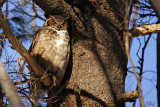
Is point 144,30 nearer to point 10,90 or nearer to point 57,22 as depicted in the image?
point 57,22

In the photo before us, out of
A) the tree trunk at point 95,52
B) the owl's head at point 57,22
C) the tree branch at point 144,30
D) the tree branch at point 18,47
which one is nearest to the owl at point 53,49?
the owl's head at point 57,22

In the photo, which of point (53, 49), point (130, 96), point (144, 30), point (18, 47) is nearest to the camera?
point (18, 47)

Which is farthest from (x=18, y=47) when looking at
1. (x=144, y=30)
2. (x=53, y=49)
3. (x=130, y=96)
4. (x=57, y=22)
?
(x=144, y=30)

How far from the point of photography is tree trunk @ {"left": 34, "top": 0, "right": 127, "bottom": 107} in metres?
2.32

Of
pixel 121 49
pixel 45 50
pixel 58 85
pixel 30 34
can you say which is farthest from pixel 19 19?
pixel 121 49

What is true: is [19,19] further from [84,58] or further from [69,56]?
[84,58]

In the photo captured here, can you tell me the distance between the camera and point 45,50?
8.75ft

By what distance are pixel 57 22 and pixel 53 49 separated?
34 centimetres

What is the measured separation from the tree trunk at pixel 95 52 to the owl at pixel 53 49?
135mm

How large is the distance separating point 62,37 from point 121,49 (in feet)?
2.08

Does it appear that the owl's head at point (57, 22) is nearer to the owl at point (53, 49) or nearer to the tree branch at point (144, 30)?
the owl at point (53, 49)

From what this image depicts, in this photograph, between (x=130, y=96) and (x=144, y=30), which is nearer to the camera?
(x=130, y=96)

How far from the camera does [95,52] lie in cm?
241

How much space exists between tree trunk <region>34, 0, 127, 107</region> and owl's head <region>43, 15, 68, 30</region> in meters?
0.17
